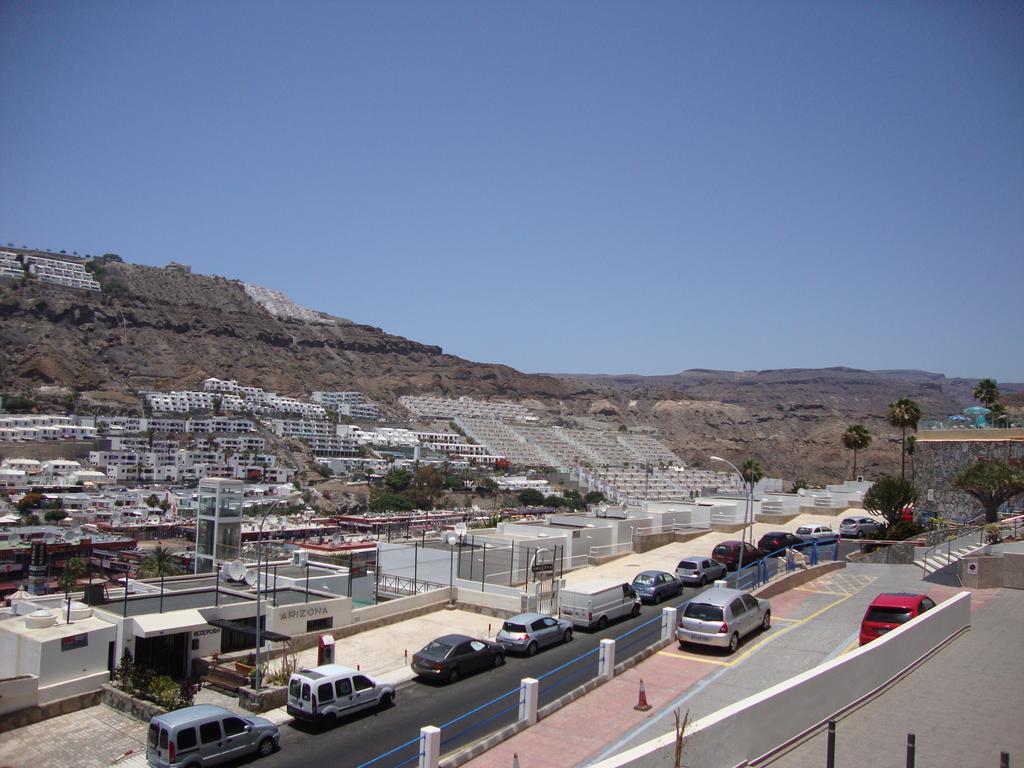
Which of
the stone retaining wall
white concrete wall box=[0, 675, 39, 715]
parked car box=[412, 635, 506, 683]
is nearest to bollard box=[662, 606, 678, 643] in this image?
parked car box=[412, 635, 506, 683]

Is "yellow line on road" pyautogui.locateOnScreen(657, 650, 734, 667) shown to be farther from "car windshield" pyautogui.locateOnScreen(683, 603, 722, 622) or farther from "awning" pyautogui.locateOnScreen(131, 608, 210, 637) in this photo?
"awning" pyautogui.locateOnScreen(131, 608, 210, 637)

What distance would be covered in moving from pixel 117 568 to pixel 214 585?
1099 inches

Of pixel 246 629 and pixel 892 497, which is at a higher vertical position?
pixel 892 497

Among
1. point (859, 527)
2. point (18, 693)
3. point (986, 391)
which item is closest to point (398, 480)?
point (986, 391)

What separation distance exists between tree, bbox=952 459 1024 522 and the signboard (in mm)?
25424

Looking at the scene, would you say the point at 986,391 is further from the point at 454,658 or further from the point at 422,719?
the point at 422,719

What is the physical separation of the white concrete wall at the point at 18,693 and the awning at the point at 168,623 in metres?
2.05

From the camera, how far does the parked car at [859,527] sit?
106 feet

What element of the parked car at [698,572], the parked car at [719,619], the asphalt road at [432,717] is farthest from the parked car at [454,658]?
the parked car at [698,572]

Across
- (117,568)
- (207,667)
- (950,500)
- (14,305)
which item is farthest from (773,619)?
(14,305)

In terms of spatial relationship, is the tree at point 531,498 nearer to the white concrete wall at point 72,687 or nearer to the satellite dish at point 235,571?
the satellite dish at point 235,571

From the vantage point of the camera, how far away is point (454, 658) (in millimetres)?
15359

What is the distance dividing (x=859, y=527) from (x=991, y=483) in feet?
25.4

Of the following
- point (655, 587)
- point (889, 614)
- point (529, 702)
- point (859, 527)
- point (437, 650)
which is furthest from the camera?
point (859, 527)
